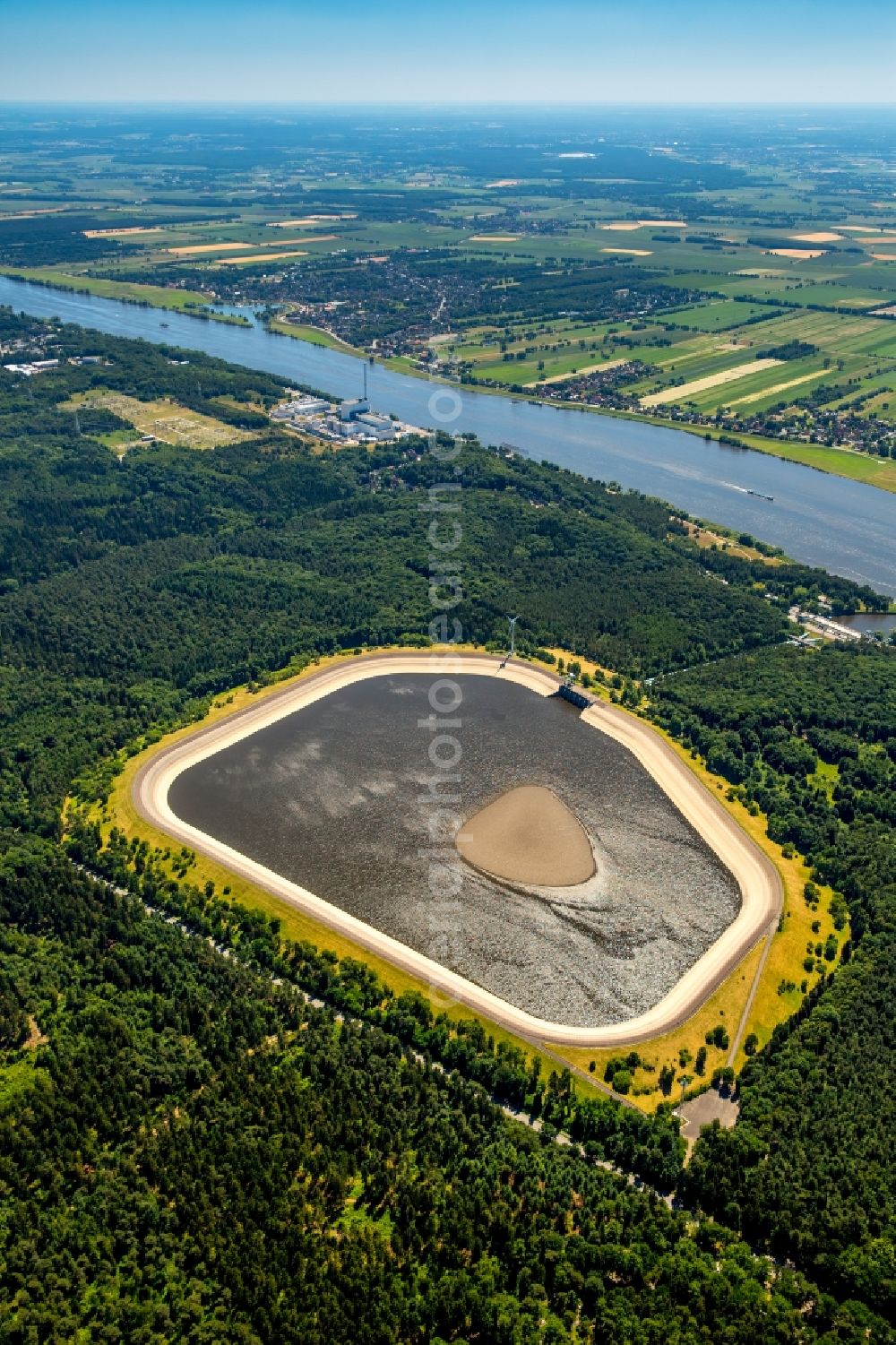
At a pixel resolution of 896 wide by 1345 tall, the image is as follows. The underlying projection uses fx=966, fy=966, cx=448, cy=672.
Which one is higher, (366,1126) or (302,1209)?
(366,1126)

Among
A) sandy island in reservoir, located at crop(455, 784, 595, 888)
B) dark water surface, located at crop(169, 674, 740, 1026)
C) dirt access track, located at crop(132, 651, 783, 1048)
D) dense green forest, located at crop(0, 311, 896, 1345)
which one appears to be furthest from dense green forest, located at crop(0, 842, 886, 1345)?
sandy island in reservoir, located at crop(455, 784, 595, 888)

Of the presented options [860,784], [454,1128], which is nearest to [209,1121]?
[454,1128]

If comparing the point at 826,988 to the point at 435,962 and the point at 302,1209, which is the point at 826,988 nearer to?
the point at 435,962

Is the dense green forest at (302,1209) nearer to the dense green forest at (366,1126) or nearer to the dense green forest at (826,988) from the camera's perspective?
the dense green forest at (366,1126)

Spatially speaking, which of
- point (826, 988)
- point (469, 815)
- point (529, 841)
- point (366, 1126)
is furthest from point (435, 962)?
point (826, 988)

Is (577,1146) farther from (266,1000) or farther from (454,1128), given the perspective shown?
(266,1000)

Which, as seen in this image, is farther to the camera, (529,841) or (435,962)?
(529,841)
